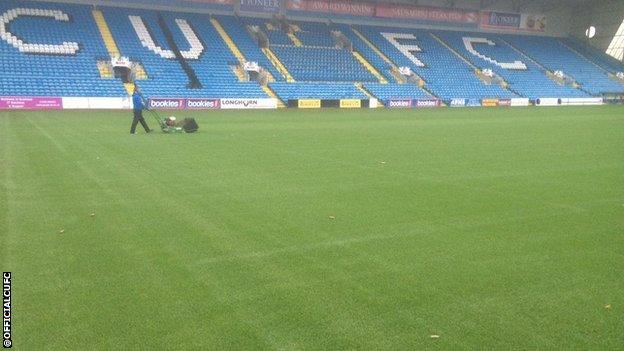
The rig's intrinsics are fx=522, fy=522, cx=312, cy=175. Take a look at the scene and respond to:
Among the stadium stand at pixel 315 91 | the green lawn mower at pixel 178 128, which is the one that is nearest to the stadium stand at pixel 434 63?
the stadium stand at pixel 315 91

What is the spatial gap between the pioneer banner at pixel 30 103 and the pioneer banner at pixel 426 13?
1165 inches

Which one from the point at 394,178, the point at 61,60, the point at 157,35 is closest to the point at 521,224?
the point at 394,178

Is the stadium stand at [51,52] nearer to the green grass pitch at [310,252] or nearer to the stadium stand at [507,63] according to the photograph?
the green grass pitch at [310,252]

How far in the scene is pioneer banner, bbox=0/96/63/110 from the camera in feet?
88.3

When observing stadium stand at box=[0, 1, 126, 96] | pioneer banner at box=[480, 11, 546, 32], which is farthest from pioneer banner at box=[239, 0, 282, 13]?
pioneer banner at box=[480, 11, 546, 32]

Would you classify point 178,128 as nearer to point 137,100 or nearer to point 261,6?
point 137,100

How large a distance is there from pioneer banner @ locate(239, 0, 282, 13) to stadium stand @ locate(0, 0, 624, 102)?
2.95ft

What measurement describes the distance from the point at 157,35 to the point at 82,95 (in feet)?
33.8

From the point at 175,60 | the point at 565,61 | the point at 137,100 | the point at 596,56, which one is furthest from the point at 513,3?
the point at 137,100

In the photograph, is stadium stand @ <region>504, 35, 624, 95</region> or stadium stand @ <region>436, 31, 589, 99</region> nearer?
stadium stand @ <region>436, 31, 589, 99</region>

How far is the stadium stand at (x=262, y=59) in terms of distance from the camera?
32.1 meters

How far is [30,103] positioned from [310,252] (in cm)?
2656

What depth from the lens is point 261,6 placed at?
43.1 metres

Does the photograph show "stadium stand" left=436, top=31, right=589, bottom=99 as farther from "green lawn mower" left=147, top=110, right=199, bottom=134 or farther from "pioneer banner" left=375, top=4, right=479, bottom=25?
"green lawn mower" left=147, top=110, right=199, bottom=134
